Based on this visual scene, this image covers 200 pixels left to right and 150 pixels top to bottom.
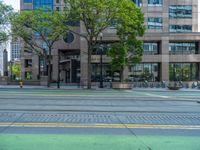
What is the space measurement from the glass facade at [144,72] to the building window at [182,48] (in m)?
4.31

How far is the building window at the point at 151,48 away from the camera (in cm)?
7138

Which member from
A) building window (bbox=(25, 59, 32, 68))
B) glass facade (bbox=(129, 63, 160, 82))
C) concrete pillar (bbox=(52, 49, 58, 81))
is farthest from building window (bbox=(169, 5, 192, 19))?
building window (bbox=(25, 59, 32, 68))

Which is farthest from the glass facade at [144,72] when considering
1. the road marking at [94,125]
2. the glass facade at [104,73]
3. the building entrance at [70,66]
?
the road marking at [94,125]

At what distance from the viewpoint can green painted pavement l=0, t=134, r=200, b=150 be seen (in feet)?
A: 26.0

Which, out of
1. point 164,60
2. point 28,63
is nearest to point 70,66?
point 164,60

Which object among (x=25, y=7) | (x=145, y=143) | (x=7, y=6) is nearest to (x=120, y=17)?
(x=7, y=6)

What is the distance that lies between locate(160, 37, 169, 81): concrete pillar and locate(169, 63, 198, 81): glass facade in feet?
6.02

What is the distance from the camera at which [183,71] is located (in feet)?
237

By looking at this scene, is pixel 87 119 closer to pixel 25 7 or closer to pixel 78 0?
pixel 78 0

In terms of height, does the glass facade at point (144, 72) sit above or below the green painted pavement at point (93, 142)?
above

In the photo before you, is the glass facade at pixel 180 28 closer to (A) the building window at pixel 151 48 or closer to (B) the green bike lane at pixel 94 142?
(A) the building window at pixel 151 48

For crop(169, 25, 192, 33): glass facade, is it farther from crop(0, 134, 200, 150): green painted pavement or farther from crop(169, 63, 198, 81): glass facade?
crop(0, 134, 200, 150): green painted pavement

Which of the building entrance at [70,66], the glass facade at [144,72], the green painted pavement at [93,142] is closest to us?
the green painted pavement at [93,142]

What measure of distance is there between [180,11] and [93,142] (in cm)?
7418
